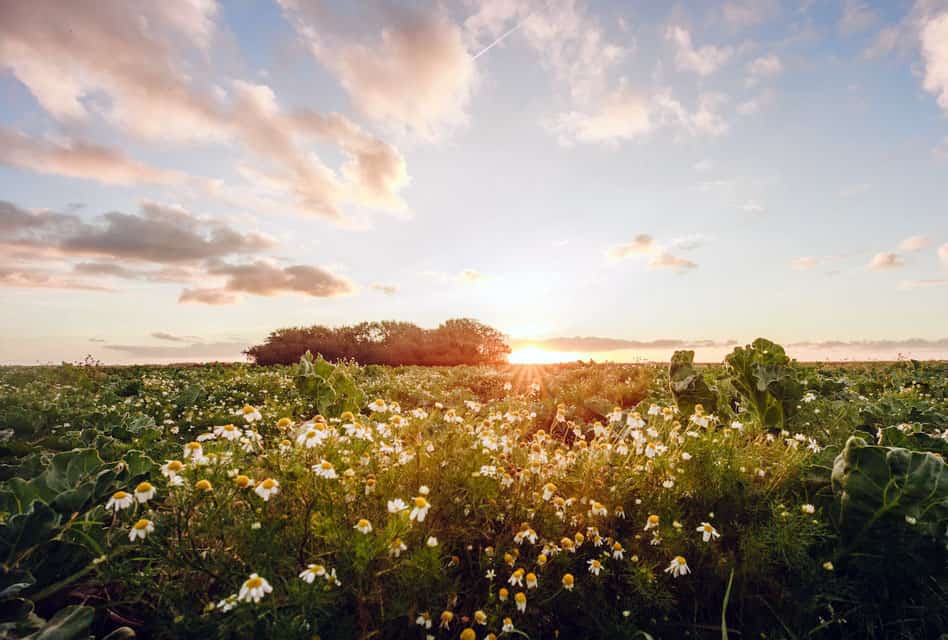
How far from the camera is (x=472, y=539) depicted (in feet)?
9.63

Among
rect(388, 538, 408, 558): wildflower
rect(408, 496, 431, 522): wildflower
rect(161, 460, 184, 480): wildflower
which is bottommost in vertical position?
rect(388, 538, 408, 558): wildflower

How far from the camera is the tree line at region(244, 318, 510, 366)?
81.0 ft

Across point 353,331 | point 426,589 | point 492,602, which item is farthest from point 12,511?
point 353,331

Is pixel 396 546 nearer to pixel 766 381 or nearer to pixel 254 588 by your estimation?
pixel 254 588

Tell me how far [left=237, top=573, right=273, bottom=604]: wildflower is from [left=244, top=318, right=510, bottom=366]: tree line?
22.9 m

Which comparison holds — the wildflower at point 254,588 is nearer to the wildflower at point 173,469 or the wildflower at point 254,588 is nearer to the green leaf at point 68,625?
the green leaf at point 68,625

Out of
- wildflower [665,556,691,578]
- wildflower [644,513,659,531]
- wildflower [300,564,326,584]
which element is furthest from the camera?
wildflower [644,513,659,531]

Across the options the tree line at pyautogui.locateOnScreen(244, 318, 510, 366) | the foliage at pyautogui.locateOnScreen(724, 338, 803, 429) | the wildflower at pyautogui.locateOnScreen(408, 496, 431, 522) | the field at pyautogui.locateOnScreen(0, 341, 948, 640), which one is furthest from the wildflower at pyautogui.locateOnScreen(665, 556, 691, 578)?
the tree line at pyautogui.locateOnScreen(244, 318, 510, 366)

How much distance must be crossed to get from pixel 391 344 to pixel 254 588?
24.6 m

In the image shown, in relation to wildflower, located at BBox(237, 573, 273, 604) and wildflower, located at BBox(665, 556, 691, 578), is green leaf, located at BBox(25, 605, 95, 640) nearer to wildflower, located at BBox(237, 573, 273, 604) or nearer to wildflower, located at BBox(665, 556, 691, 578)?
wildflower, located at BBox(237, 573, 273, 604)

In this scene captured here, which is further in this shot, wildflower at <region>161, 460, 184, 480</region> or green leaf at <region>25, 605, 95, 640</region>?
wildflower at <region>161, 460, 184, 480</region>

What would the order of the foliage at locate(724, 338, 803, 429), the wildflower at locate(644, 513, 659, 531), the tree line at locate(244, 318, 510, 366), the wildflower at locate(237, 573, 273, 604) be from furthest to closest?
1. the tree line at locate(244, 318, 510, 366)
2. the foliage at locate(724, 338, 803, 429)
3. the wildflower at locate(644, 513, 659, 531)
4. the wildflower at locate(237, 573, 273, 604)

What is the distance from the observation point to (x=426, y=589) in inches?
93.8

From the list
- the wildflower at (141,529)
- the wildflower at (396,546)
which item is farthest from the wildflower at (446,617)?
the wildflower at (141,529)
